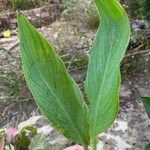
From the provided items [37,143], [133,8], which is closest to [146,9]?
[133,8]

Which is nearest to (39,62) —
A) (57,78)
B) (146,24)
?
(57,78)

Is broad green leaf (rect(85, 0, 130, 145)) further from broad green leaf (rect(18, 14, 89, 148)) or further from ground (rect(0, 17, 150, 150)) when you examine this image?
ground (rect(0, 17, 150, 150))

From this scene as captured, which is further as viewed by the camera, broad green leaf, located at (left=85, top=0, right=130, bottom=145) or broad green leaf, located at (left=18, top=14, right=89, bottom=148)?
broad green leaf, located at (left=18, top=14, right=89, bottom=148)

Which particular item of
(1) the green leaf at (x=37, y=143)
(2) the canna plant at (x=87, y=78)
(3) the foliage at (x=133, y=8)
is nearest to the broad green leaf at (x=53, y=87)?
(2) the canna plant at (x=87, y=78)

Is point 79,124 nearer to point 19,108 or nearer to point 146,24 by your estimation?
point 19,108

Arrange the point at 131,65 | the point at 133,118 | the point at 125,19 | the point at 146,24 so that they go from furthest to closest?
1. the point at 146,24
2. the point at 131,65
3. the point at 133,118
4. the point at 125,19

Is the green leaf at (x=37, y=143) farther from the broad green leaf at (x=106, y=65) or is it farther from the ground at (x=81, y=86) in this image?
the ground at (x=81, y=86)

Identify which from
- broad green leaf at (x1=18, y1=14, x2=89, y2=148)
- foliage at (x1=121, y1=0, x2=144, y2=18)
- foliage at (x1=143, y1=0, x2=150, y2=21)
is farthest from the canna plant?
foliage at (x1=121, y1=0, x2=144, y2=18)
